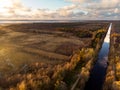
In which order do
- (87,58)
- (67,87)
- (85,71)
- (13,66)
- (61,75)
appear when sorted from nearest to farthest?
(67,87), (61,75), (85,71), (13,66), (87,58)

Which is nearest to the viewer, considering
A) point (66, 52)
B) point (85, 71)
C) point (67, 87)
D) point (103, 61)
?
point (67, 87)

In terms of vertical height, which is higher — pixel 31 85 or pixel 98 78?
pixel 31 85

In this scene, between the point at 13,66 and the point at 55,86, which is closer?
the point at 55,86

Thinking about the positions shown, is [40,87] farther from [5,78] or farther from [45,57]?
[45,57]

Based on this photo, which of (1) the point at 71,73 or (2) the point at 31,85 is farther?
(1) the point at 71,73

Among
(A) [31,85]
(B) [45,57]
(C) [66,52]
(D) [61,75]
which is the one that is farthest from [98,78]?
(C) [66,52]

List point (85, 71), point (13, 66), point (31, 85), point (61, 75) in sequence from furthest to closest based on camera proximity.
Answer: point (13, 66) → point (85, 71) → point (61, 75) → point (31, 85)

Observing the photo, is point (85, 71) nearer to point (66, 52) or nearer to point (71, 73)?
point (71, 73)

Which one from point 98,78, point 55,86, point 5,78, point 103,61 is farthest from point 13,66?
point 103,61

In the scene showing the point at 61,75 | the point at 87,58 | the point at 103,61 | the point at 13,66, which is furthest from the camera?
Answer: the point at 103,61
